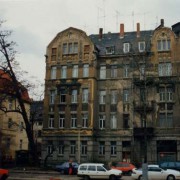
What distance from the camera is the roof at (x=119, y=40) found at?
57156 millimetres

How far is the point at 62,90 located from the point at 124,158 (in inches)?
551

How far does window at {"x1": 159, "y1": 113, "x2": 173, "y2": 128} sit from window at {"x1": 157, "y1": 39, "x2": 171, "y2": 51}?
31.7ft

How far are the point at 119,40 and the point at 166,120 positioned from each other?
15.5 metres

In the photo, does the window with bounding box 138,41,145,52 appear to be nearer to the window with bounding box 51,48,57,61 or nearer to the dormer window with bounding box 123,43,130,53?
the dormer window with bounding box 123,43,130,53

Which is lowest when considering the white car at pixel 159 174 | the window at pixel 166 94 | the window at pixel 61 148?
the white car at pixel 159 174

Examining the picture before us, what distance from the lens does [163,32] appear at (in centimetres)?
5453

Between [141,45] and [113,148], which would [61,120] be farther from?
[141,45]

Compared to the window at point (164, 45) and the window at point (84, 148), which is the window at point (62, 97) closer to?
the window at point (84, 148)

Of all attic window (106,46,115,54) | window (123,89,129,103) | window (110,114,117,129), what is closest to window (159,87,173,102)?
window (123,89,129,103)

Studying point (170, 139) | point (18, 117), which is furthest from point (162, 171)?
point (18, 117)

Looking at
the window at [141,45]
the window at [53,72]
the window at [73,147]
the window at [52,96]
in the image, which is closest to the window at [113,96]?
the window at [141,45]

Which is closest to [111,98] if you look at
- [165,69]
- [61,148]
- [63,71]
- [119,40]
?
[63,71]

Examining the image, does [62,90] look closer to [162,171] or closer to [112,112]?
[112,112]

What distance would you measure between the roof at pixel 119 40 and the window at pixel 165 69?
12.2 feet
